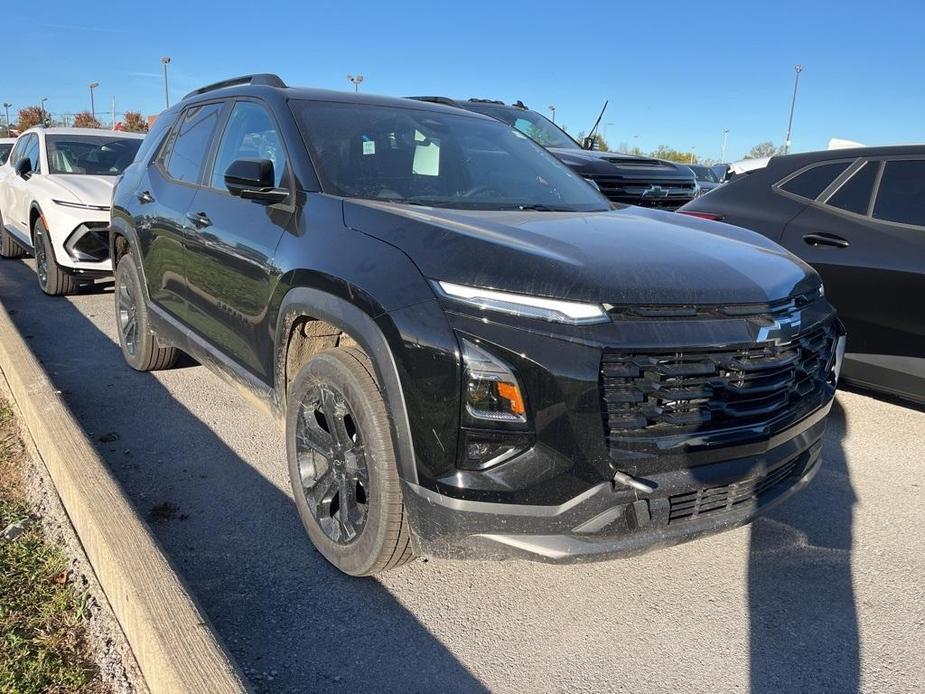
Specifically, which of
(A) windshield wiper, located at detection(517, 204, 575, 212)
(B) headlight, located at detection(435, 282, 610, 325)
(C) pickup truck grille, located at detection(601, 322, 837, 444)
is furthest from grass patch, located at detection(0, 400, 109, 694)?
(A) windshield wiper, located at detection(517, 204, 575, 212)

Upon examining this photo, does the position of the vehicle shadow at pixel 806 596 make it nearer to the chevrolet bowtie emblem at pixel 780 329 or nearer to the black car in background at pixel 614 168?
the chevrolet bowtie emblem at pixel 780 329

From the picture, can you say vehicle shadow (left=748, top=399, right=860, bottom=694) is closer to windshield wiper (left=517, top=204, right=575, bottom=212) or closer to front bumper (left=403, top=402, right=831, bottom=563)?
front bumper (left=403, top=402, right=831, bottom=563)

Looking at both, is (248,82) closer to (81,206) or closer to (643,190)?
(81,206)

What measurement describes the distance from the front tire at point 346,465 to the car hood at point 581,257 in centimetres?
50

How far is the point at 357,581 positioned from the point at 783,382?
171cm

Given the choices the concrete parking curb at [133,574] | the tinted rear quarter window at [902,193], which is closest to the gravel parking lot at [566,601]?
the concrete parking curb at [133,574]

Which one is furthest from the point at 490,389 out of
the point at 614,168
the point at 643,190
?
the point at 643,190

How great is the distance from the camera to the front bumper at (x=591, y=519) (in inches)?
86.3

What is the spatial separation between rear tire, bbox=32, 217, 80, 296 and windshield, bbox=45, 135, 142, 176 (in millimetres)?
877

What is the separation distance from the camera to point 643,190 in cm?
794

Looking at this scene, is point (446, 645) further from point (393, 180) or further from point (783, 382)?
point (393, 180)

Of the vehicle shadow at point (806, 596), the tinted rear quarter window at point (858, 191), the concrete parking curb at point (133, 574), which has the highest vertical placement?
the tinted rear quarter window at point (858, 191)

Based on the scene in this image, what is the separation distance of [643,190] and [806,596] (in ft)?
19.2

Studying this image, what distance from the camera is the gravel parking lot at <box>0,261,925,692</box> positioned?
234cm
